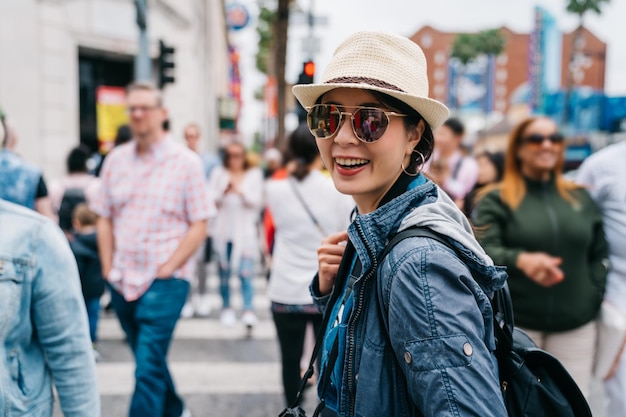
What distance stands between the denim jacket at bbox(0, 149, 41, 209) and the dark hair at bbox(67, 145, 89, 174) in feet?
7.80

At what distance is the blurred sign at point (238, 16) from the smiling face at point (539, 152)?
98.3ft

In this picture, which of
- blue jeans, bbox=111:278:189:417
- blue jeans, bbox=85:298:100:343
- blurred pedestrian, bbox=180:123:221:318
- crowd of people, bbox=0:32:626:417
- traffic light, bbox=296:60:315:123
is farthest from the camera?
blurred pedestrian, bbox=180:123:221:318

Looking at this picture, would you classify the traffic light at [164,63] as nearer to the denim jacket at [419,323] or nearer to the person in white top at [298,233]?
the person in white top at [298,233]

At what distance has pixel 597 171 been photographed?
3.28 m

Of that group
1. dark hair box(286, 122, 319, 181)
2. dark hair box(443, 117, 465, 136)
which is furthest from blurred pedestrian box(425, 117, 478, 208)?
dark hair box(286, 122, 319, 181)

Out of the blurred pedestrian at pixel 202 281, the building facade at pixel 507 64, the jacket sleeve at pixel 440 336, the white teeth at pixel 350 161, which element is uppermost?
the building facade at pixel 507 64

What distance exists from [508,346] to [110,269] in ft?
9.67

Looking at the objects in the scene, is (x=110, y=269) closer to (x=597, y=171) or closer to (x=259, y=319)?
(x=597, y=171)

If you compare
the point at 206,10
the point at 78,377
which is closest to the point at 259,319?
the point at 78,377

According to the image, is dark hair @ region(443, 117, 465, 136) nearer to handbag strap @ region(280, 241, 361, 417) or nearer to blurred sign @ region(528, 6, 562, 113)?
handbag strap @ region(280, 241, 361, 417)

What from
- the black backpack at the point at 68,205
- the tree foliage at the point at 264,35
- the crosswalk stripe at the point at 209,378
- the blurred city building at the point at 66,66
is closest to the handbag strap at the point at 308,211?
the crosswalk stripe at the point at 209,378

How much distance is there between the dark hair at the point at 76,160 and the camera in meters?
6.37

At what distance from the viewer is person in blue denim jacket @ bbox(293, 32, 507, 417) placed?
4.06ft

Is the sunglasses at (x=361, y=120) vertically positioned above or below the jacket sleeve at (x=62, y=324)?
above
